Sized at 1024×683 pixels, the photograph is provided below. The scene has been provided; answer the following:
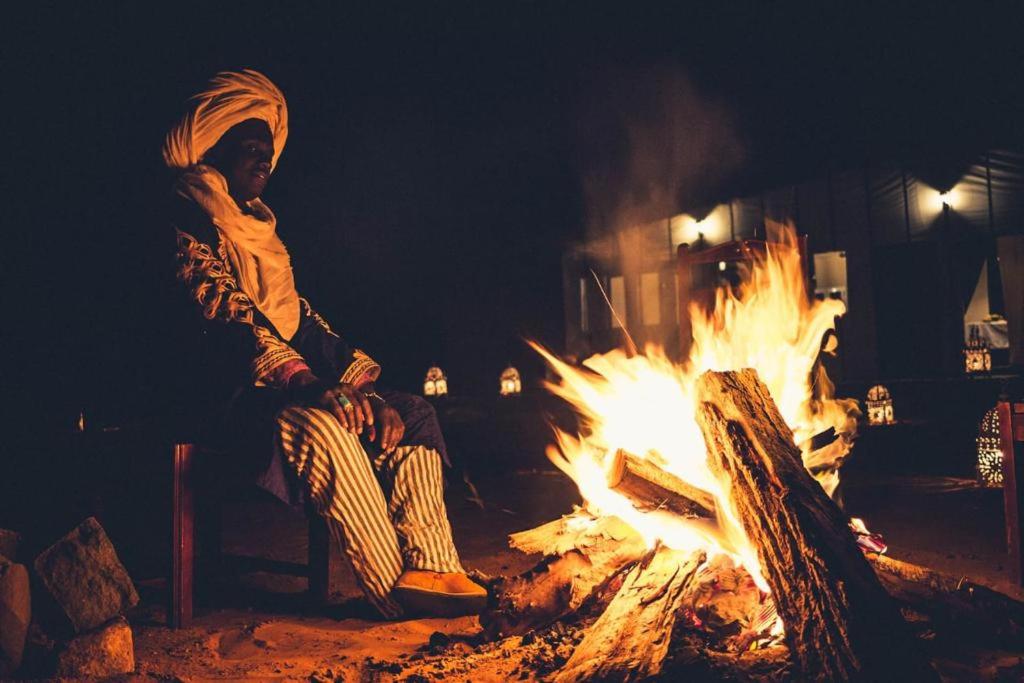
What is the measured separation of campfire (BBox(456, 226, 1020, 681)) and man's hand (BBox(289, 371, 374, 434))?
0.81 m

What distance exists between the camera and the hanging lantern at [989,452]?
17.5 feet

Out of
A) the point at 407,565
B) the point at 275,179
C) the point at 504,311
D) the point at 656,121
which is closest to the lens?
the point at 407,565

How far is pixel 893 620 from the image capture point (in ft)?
6.05

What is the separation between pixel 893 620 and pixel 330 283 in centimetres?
1125

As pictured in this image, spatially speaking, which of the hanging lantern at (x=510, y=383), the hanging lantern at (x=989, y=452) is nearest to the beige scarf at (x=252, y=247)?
the hanging lantern at (x=989, y=452)

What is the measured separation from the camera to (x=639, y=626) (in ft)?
7.27

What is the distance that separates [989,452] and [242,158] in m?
5.49

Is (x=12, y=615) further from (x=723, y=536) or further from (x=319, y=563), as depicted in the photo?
(x=723, y=536)

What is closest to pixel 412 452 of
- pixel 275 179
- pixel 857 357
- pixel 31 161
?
pixel 31 161

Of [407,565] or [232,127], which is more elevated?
[232,127]

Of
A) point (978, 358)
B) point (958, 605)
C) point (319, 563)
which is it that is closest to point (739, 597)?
point (958, 605)

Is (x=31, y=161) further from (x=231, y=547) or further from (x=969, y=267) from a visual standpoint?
(x=969, y=267)

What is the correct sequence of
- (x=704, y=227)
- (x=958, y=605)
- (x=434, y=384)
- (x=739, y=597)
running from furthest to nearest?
(x=704, y=227) → (x=434, y=384) → (x=739, y=597) → (x=958, y=605)

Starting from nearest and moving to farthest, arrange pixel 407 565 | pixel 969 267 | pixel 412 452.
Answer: pixel 407 565
pixel 412 452
pixel 969 267
